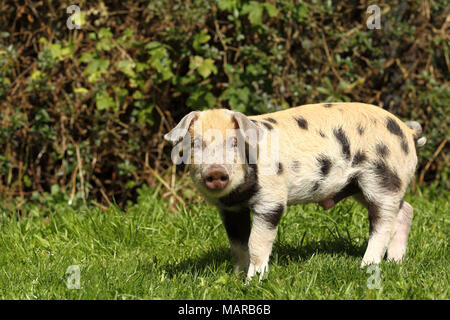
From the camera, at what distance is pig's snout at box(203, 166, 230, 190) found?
11.6 feet

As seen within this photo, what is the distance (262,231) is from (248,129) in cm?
64

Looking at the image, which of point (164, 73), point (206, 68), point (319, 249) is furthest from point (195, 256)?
point (164, 73)

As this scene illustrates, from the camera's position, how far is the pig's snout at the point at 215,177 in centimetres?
354

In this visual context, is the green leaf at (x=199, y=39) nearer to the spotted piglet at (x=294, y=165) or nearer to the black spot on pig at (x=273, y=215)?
the spotted piglet at (x=294, y=165)

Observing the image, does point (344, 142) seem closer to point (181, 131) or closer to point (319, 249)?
point (319, 249)

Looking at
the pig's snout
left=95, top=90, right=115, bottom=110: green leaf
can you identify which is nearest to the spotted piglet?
the pig's snout

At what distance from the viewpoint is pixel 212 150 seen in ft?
11.9

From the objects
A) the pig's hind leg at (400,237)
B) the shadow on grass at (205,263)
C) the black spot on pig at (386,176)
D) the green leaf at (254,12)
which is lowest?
the shadow on grass at (205,263)

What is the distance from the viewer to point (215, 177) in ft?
11.6

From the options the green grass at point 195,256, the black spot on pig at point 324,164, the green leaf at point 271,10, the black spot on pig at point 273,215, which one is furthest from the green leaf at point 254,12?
the black spot on pig at point 273,215

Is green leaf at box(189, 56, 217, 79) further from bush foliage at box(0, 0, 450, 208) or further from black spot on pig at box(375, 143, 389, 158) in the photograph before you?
black spot on pig at box(375, 143, 389, 158)

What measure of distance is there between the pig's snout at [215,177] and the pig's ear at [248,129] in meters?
0.28

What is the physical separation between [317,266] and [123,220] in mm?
1863

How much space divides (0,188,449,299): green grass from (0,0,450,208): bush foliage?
0.89 m
